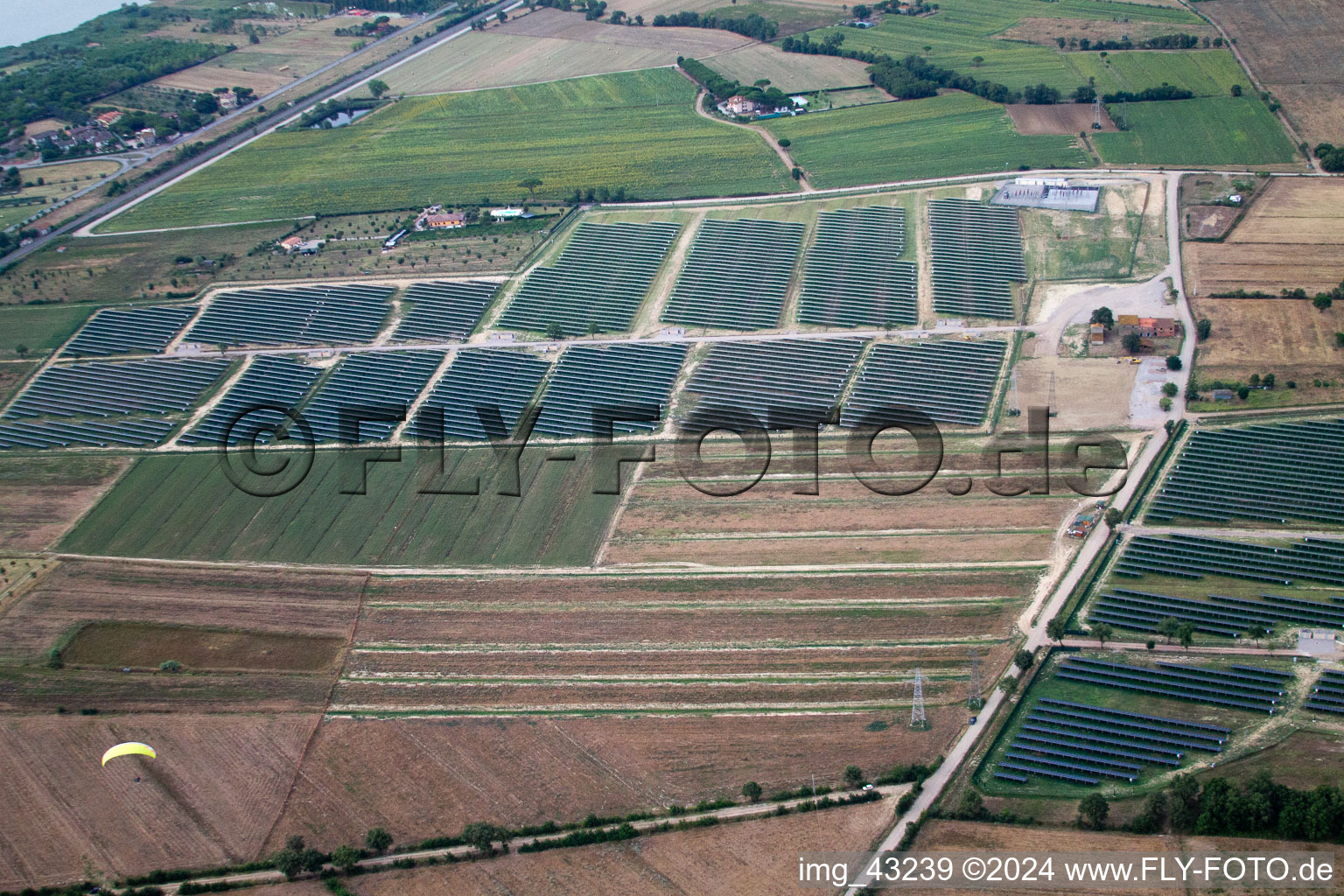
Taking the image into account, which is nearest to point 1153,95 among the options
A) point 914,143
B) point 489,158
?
point 914,143

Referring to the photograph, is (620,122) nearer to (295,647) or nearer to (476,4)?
(476,4)

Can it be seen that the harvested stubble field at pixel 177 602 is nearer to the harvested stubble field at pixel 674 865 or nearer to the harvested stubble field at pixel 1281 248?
the harvested stubble field at pixel 674 865

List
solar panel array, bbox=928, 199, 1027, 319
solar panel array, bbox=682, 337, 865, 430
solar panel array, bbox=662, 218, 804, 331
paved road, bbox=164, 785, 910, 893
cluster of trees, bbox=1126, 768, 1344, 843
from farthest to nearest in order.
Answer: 1. solar panel array, bbox=662, 218, 804, 331
2. solar panel array, bbox=928, 199, 1027, 319
3. solar panel array, bbox=682, 337, 865, 430
4. paved road, bbox=164, 785, 910, 893
5. cluster of trees, bbox=1126, 768, 1344, 843

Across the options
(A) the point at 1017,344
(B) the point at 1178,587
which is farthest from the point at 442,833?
(A) the point at 1017,344

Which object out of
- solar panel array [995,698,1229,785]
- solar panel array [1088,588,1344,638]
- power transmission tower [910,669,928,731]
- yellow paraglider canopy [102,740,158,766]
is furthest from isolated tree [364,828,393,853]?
solar panel array [1088,588,1344,638]

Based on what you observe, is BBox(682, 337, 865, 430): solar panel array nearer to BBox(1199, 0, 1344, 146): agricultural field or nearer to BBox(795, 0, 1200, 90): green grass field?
BBox(795, 0, 1200, 90): green grass field

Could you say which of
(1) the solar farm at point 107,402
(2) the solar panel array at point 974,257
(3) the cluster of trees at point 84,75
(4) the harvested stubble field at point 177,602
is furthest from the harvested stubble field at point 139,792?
(3) the cluster of trees at point 84,75

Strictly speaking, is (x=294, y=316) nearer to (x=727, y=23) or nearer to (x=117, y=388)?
(x=117, y=388)
